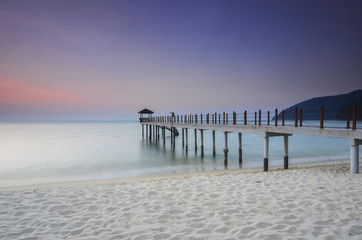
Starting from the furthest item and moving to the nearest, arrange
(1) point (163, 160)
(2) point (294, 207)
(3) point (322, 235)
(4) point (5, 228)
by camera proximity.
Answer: (1) point (163, 160), (2) point (294, 207), (4) point (5, 228), (3) point (322, 235)

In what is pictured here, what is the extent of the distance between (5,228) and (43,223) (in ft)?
1.98

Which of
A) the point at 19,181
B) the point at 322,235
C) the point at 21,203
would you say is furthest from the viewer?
the point at 19,181

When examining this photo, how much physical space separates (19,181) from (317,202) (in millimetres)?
15167

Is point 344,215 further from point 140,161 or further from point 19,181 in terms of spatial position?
point 140,161

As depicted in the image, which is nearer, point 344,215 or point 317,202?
point 344,215

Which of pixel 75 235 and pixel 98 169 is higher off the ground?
pixel 75 235

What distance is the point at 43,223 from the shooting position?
4.29 metres

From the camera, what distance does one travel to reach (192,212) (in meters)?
4.62

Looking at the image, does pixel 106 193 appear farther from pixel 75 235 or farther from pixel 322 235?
pixel 322 235

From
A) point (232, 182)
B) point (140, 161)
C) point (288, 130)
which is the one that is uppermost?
point (288, 130)

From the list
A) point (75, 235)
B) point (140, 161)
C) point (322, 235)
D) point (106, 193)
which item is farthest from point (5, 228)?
point (140, 161)

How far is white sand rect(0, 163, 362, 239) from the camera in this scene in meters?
3.75

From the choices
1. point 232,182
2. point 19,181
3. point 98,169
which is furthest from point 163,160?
point 232,182

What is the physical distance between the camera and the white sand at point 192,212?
375 cm
